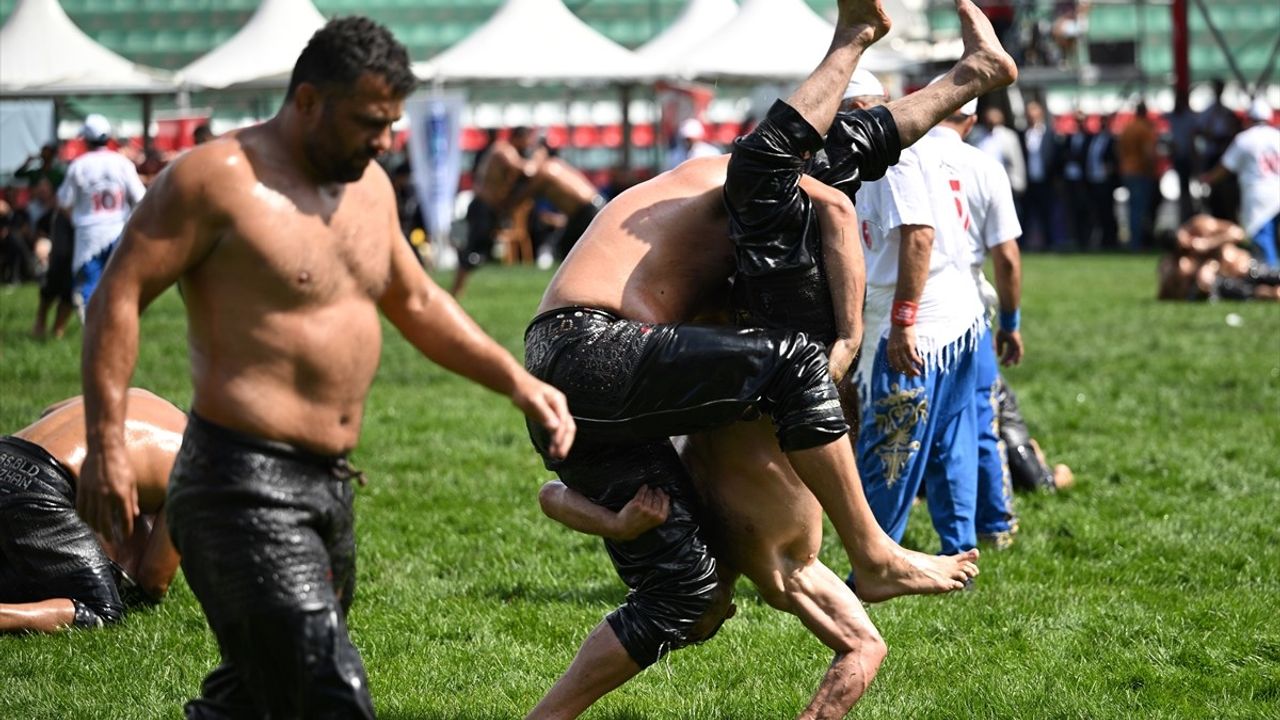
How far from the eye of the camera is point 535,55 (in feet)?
83.8

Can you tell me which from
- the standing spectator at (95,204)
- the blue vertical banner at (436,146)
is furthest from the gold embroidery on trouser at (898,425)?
the blue vertical banner at (436,146)

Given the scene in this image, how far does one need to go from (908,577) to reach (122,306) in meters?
2.23

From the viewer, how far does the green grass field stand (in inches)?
198

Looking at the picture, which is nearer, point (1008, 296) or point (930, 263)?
point (930, 263)

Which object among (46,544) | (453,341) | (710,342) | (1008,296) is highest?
(453,341)

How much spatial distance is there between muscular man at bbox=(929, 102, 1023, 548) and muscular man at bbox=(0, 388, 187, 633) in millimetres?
3171

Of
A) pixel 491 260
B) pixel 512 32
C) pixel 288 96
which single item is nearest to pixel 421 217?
pixel 491 260

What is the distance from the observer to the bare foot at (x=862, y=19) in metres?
4.41

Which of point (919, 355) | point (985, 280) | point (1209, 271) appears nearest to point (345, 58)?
point (919, 355)

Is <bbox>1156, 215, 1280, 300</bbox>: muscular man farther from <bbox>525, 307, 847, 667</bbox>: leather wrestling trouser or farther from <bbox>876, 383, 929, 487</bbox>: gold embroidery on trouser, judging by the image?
<bbox>525, 307, 847, 667</bbox>: leather wrestling trouser

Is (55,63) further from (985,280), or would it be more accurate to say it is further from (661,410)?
(661,410)

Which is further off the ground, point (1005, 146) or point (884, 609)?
point (884, 609)

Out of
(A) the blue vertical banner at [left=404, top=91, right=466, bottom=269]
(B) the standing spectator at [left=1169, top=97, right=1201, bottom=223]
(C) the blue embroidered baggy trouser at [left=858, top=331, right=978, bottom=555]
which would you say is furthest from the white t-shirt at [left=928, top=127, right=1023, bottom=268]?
(B) the standing spectator at [left=1169, top=97, right=1201, bottom=223]

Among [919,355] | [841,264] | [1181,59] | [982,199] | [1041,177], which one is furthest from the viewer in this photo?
[1181,59]
